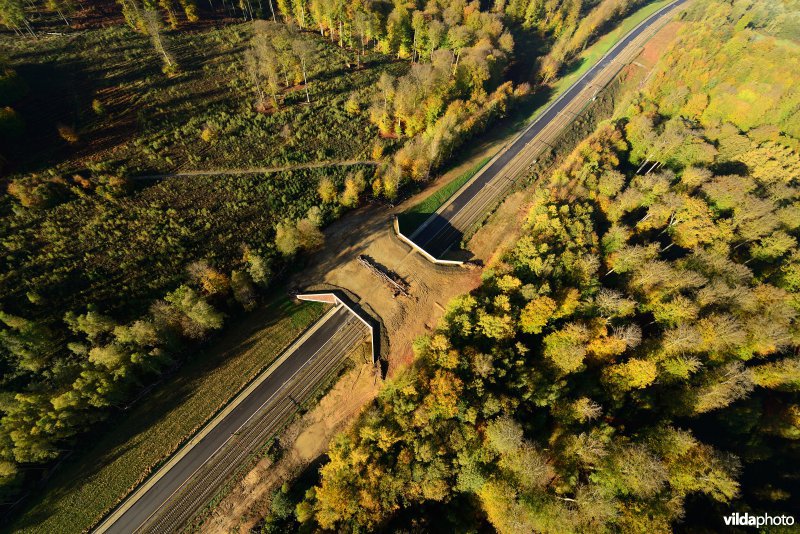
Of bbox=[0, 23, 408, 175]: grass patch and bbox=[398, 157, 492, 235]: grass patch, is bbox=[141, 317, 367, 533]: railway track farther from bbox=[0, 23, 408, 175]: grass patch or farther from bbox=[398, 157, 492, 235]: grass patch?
bbox=[0, 23, 408, 175]: grass patch

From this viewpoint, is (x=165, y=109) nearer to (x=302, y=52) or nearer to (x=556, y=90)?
(x=302, y=52)

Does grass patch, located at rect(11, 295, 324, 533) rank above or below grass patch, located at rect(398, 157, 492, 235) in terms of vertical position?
below

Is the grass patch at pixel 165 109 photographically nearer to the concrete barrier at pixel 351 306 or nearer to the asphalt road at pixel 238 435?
the concrete barrier at pixel 351 306

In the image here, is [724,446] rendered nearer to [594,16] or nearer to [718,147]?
[718,147]
